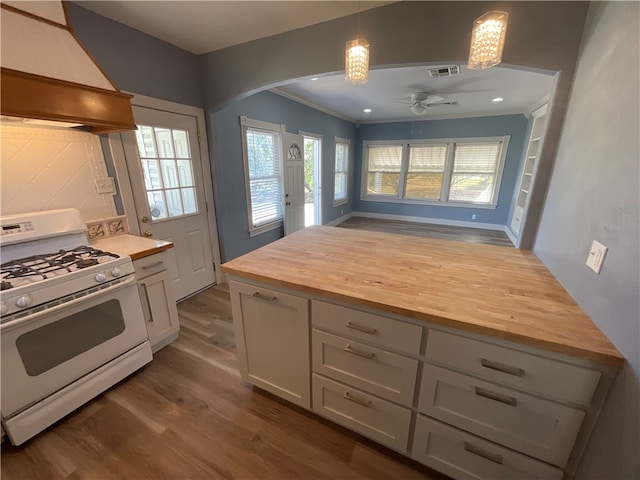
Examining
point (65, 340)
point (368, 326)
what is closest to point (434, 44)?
point (368, 326)

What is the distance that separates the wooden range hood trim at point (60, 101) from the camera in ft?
4.18

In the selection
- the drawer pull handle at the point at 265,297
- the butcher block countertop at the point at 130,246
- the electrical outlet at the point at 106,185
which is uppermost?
the electrical outlet at the point at 106,185

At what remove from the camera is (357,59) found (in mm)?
1335

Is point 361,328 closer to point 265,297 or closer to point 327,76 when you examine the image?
point 265,297

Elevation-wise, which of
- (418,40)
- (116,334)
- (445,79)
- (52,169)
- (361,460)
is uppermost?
(445,79)

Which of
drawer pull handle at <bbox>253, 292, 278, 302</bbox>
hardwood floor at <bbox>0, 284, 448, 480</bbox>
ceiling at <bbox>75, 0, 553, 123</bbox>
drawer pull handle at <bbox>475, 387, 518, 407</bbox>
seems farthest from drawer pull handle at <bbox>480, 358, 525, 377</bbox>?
ceiling at <bbox>75, 0, 553, 123</bbox>

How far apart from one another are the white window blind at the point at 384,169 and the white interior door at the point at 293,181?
317 centimetres

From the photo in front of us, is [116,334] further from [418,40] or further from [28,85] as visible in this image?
[418,40]

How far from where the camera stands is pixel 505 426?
3.37 ft

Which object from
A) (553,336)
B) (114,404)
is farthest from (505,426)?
(114,404)

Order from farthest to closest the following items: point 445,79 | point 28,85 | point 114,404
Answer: point 445,79, point 114,404, point 28,85

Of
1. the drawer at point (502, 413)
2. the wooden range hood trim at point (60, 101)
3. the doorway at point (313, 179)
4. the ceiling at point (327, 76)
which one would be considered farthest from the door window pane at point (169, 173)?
the doorway at point (313, 179)

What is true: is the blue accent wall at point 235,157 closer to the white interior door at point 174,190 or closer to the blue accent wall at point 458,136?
the white interior door at point 174,190

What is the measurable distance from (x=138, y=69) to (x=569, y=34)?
120 inches
